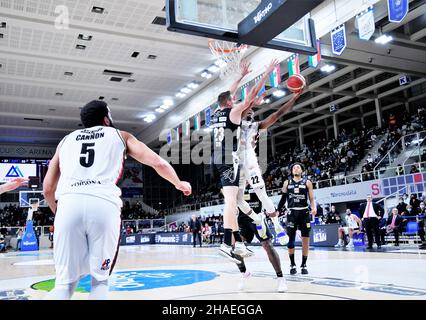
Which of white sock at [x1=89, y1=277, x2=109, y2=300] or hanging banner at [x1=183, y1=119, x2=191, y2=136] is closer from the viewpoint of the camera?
white sock at [x1=89, y1=277, x2=109, y2=300]

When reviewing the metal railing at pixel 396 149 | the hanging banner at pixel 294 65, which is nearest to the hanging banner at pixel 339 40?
the hanging banner at pixel 294 65

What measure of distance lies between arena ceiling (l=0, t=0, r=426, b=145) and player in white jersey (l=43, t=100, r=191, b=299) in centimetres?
1247

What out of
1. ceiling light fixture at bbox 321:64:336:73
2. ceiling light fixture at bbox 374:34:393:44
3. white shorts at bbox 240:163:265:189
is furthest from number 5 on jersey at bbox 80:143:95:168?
ceiling light fixture at bbox 321:64:336:73

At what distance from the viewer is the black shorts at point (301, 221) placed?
21.5ft

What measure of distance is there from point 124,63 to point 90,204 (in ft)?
57.2

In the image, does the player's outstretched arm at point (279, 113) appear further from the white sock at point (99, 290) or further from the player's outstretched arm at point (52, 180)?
the white sock at point (99, 290)

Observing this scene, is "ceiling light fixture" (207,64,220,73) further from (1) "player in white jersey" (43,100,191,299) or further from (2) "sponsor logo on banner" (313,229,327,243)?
(1) "player in white jersey" (43,100,191,299)

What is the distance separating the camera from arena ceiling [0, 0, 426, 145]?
14.6m

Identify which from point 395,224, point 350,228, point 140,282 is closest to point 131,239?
point 350,228

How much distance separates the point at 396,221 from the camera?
42.7ft

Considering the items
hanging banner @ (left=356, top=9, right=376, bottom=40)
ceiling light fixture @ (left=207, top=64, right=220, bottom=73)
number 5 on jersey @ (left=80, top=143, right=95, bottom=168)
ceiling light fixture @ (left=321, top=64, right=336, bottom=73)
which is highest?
ceiling light fixture @ (left=321, top=64, right=336, bottom=73)

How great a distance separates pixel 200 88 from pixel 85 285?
1767 cm

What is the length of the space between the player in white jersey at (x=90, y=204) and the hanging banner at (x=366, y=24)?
11085 mm
